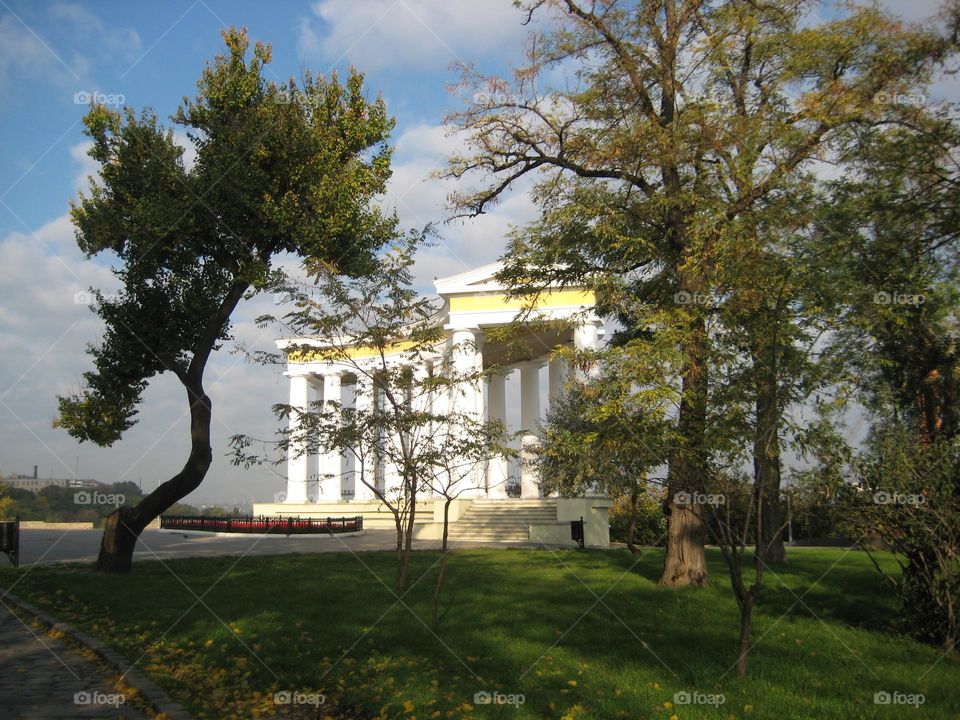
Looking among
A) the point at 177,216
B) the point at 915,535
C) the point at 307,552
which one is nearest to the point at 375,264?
the point at 177,216

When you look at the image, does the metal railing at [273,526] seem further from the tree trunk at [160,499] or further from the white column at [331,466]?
the tree trunk at [160,499]

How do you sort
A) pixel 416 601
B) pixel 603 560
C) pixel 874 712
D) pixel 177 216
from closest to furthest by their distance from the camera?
pixel 874 712
pixel 416 601
pixel 177 216
pixel 603 560

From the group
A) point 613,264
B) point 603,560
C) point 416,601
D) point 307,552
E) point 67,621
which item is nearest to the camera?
point 67,621

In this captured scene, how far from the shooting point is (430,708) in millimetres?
8164

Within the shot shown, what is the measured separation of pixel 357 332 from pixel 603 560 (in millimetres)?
11606

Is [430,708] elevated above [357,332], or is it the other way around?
[357,332]

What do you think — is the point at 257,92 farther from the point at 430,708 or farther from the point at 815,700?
the point at 815,700
